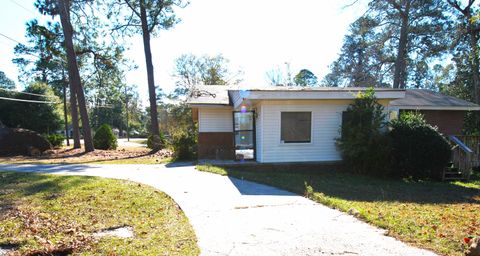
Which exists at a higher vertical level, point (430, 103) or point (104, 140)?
point (430, 103)

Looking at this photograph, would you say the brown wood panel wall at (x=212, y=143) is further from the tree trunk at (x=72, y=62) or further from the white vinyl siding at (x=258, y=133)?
the tree trunk at (x=72, y=62)

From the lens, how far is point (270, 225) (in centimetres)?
479

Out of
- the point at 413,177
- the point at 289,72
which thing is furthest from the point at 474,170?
the point at 289,72

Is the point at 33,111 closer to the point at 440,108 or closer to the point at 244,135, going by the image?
the point at 244,135

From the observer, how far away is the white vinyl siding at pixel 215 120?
13.7 metres

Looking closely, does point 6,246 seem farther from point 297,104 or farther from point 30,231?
point 297,104

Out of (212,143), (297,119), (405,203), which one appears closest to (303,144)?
(297,119)

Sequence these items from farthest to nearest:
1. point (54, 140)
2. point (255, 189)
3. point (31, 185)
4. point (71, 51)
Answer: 1. point (54, 140)
2. point (71, 51)
3. point (31, 185)
4. point (255, 189)

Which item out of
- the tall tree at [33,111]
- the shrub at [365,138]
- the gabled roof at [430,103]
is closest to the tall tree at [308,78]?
the gabled roof at [430,103]

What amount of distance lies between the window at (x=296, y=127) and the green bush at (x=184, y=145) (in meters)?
5.11

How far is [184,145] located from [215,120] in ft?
6.38

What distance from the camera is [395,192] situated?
8.23 meters

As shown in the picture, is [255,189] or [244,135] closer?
[255,189]

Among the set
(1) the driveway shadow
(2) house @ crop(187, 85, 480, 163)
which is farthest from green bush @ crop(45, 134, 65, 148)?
(1) the driveway shadow
